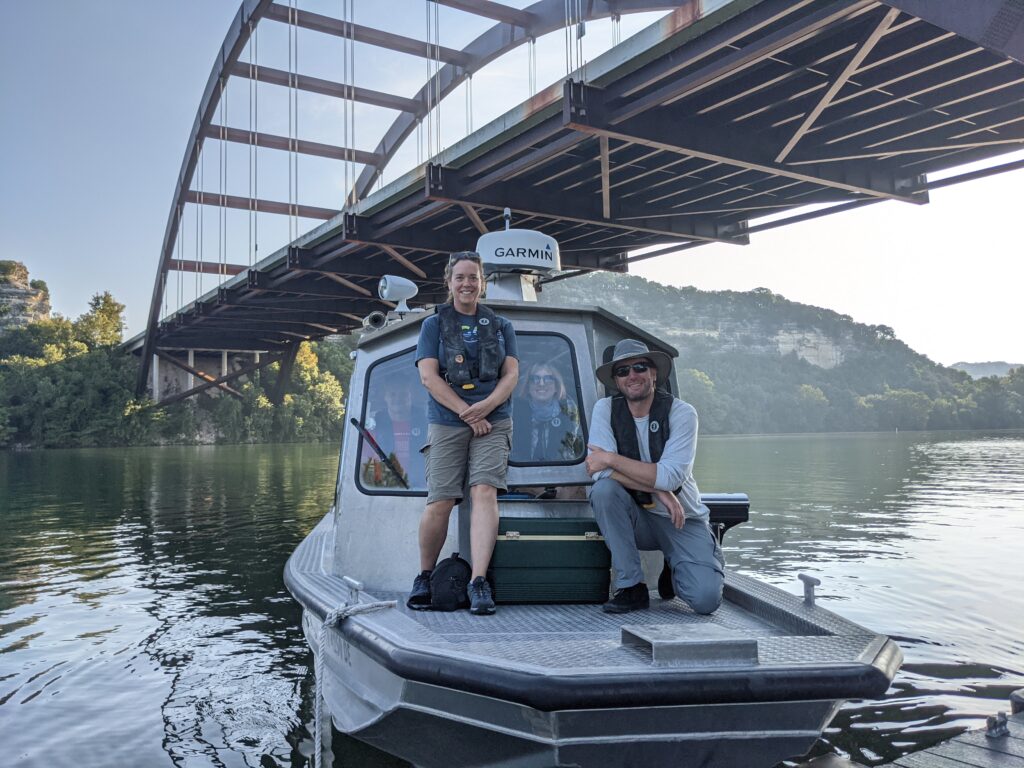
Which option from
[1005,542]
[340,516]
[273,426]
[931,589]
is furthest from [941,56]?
[273,426]

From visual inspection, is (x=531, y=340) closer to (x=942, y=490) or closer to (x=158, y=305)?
(x=942, y=490)

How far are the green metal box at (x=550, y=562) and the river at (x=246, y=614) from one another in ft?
4.07

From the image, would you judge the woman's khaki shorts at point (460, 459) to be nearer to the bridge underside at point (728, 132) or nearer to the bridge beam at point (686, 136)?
the bridge underside at point (728, 132)

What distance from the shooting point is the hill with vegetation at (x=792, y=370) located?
9838 cm

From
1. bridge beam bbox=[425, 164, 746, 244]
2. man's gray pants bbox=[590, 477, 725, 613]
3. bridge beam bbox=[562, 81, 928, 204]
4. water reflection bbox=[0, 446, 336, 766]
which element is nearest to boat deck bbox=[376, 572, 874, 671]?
man's gray pants bbox=[590, 477, 725, 613]

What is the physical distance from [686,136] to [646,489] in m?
11.3

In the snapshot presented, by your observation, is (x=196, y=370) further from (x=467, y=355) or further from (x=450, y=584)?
(x=450, y=584)

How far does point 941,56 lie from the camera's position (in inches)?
448

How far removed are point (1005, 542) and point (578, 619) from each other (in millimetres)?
10048

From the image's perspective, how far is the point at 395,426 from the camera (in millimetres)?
4723

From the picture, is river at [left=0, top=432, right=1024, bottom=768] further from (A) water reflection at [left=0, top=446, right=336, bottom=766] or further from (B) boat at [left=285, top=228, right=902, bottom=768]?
(B) boat at [left=285, top=228, right=902, bottom=768]

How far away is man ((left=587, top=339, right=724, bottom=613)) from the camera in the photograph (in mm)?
3793

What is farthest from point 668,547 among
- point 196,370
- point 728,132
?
point 196,370

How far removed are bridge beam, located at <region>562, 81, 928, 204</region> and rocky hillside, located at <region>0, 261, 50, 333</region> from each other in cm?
8295
